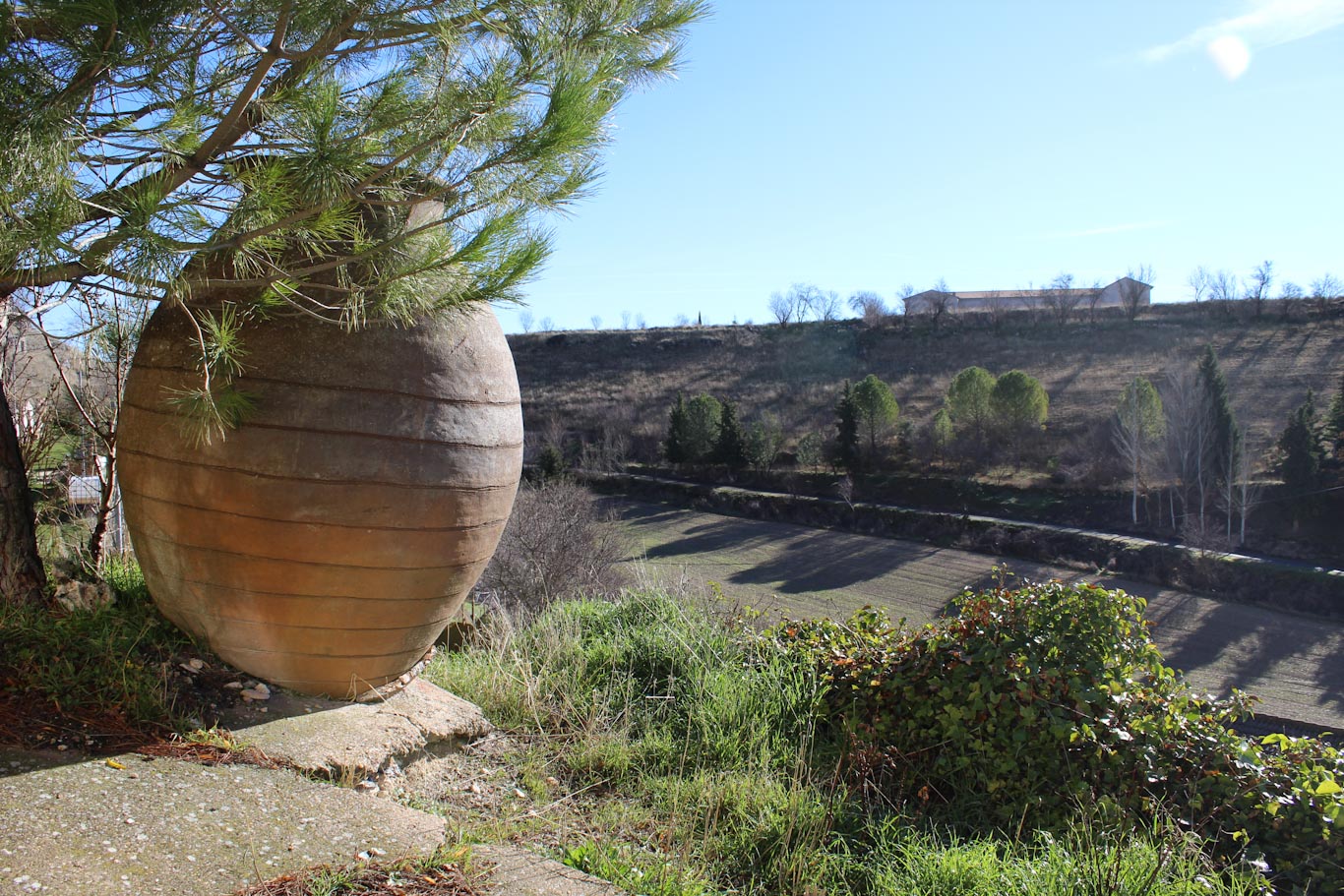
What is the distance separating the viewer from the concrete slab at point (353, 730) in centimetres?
312

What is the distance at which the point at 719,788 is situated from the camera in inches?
133

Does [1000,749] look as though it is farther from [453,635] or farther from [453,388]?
[453,635]

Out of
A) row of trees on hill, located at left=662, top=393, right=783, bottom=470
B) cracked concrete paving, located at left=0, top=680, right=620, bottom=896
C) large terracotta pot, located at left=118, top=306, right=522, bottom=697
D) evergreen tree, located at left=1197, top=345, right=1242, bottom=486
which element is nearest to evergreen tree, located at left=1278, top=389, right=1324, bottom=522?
evergreen tree, located at left=1197, top=345, right=1242, bottom=486

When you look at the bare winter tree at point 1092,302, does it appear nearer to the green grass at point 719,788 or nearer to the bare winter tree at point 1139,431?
the bare winter tree at point 1139,431

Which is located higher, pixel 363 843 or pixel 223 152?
pixel 223 152

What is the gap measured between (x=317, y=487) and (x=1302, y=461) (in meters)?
28.0

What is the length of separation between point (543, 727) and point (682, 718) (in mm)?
647

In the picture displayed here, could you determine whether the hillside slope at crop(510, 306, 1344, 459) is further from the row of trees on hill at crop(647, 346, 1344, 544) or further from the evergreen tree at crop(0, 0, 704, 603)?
the evergreen tree at crop(0, 0, 704, 603)

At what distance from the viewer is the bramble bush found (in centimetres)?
326

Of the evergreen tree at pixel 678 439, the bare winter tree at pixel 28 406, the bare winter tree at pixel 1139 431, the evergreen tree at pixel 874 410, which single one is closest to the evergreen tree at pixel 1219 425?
the bare winter tree at pixel 1139 431

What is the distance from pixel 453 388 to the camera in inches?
128

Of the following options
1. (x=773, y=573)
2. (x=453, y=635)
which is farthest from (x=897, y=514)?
(x=453, y=635)

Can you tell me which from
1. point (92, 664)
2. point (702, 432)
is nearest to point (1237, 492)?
point (702, 432)

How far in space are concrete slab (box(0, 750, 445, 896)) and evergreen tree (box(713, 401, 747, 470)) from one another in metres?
31.8
